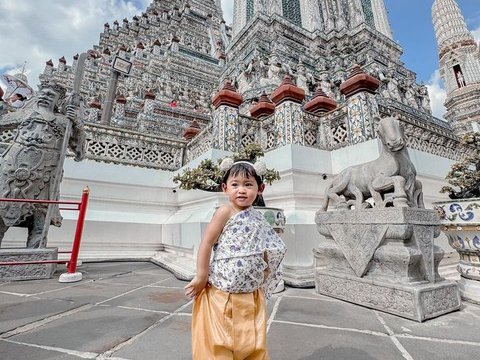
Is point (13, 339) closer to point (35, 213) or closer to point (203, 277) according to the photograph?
point (203, 277)

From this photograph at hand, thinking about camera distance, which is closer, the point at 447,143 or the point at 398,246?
the point at 398,246

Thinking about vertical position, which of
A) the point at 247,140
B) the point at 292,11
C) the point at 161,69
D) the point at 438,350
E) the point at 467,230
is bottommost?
the point at 438,350

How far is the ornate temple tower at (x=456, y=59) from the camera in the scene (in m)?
26.6

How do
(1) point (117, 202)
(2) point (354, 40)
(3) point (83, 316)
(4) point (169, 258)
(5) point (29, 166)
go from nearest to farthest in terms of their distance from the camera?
(3) point (83, 316), (5) point (29, 166), (4) point (169, 258), (1) point (117, 202), (2) point (354, 40)

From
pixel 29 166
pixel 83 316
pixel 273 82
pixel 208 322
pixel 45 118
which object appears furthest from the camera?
pixel 273 82

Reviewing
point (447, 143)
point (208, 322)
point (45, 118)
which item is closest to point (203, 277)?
point (208, 322)

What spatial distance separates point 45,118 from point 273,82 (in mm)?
10972

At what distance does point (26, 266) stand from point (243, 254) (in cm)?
358

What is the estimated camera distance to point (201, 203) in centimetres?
488

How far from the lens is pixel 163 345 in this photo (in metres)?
1.52

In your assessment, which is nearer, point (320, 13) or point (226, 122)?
point (226, 122)

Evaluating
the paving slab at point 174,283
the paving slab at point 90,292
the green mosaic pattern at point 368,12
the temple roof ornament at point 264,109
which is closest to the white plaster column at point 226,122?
the temple roof ornament at point 264,109

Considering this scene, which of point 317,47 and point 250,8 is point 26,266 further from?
point 250,8

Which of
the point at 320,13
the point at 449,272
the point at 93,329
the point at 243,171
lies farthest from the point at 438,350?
the point at 320,13
